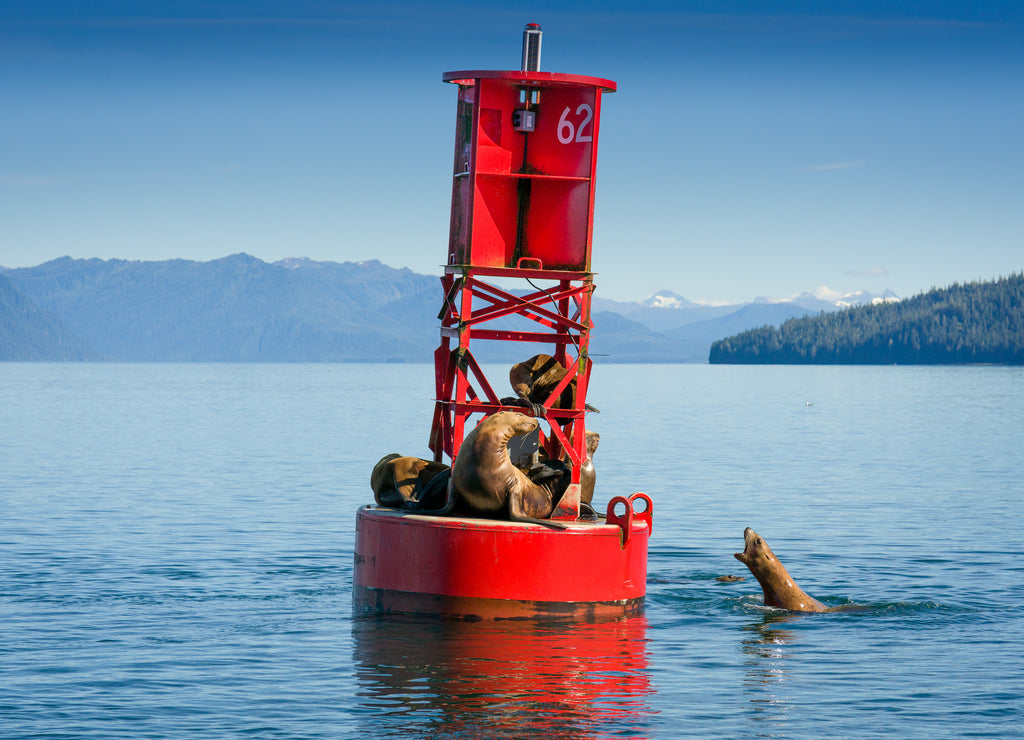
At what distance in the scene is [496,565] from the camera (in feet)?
59.1

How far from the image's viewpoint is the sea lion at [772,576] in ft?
71.8

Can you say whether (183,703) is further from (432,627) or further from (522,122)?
(522,122)

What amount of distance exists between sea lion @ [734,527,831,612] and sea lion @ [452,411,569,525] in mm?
4631

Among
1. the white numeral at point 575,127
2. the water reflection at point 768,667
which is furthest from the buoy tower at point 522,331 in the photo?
the water reflection at point 768,667

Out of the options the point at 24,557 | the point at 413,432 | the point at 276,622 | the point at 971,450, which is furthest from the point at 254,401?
the point at 276,622

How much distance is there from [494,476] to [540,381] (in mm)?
2737

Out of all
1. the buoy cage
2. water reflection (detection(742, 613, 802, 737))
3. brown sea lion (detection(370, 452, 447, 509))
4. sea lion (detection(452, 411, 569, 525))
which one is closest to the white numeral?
sea lion (detection(452, 411, 569, 525))

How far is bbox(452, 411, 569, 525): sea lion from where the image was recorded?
18.4 m

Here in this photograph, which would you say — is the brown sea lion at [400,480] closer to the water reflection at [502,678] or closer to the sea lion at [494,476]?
the sea lion at [494,476]

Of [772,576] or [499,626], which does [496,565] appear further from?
[772,576]

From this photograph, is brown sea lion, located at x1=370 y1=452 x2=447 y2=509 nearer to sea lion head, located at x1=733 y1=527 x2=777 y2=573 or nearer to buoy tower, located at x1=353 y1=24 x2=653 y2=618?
buoy tower, located at x1=353 y1=24 x2=653 y2=618

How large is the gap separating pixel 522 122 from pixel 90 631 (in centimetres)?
959

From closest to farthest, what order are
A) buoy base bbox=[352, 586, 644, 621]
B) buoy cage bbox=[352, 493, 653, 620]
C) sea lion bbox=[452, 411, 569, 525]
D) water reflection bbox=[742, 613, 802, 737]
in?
water reflection bbox=[742, 613, 802, 737] → buoy cage bbox=[352, 493, 653, 620] → buoy base bbox=[352, 586, 644, 621] → sea lion bbox=[452, 411, 569, 525]

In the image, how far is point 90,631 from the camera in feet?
63.6
